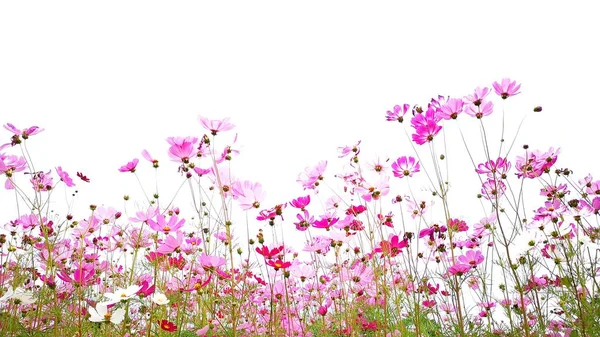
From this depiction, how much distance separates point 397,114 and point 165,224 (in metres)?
1.16

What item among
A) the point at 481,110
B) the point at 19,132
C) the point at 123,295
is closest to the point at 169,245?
the point at 123,295

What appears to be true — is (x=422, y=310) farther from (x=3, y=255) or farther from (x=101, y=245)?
(x=3, y=255)

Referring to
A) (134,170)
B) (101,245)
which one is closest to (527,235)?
(134,170)

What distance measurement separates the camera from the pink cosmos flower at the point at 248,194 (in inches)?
72.6

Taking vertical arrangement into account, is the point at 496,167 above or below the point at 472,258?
above

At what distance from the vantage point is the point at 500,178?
2.32m

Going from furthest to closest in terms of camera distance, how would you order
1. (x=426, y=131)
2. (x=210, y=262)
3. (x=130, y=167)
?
1. (x=130, y=167)
2. (x=426, y=131)
3. (x=210, y=262)

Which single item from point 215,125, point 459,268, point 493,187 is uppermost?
point 215,125

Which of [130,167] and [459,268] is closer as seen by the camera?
[459,268]

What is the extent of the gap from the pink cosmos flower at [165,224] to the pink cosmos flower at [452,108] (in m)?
1.22

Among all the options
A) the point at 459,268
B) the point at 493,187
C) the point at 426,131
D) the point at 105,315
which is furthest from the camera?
the point at 493,187

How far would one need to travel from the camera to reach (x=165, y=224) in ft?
6.18

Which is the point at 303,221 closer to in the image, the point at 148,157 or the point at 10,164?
the point at 148,157

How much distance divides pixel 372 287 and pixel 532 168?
1073 mm
